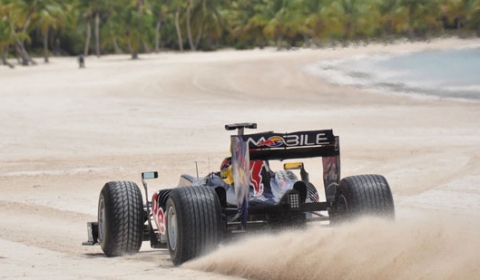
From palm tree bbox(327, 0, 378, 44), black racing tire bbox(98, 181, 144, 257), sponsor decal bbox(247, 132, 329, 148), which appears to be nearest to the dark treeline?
palm tree bbox(327, 0, 378, 44)

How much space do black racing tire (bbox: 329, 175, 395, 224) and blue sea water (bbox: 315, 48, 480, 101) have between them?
3683 cm

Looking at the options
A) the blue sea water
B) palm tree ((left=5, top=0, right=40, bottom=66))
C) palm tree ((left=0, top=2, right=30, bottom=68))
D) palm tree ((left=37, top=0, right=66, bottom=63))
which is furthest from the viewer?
palm tree ((left=37, top=0, right=66, bottom=63))

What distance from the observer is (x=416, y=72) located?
67.6m

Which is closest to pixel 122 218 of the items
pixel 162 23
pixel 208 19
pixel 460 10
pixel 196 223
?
→ pixel 196 223

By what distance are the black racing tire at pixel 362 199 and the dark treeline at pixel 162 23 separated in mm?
58852

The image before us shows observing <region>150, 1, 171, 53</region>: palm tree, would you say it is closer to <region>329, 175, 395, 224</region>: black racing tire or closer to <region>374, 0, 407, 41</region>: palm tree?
<region>374, 0, 407, 41</region>: palm tree

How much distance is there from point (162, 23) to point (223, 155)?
128m

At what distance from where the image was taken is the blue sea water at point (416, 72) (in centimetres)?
5435

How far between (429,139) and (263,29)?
120534mm

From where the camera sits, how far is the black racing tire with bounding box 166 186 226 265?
453 inches

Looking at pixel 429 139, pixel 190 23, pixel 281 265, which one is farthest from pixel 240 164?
pixel 190 23

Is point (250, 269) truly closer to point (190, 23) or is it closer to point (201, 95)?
point (201, 95)

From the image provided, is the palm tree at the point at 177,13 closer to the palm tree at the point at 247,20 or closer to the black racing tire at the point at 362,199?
the palm tree at the point at 247,20

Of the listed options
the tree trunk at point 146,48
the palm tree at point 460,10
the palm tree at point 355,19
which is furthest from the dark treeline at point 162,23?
the palm tree at point 460,10
